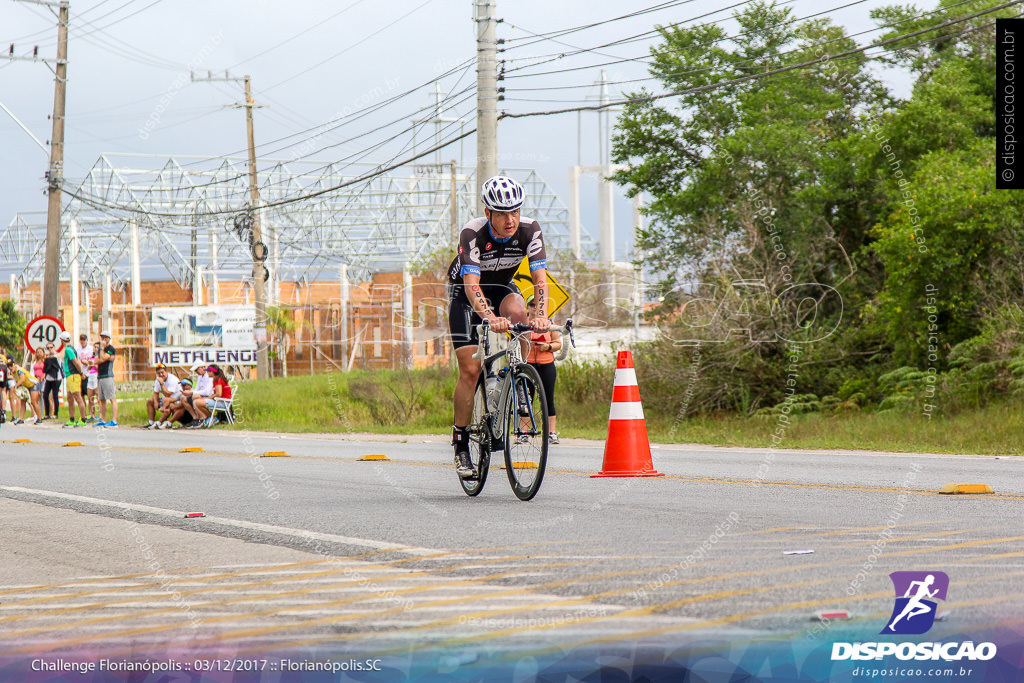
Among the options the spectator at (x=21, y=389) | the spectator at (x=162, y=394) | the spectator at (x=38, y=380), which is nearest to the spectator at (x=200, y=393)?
the spectator at (x=162, y=394)

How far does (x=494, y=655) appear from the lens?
3.51 m

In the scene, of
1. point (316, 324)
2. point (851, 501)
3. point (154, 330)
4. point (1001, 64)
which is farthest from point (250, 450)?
point (316, 324)

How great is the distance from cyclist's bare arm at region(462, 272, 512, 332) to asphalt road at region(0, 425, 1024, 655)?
1.22 m

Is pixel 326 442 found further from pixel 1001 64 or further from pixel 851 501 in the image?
pixel 1001 64

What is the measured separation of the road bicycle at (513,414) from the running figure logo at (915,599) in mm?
3119

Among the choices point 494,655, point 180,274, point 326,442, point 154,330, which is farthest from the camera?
point 180,274

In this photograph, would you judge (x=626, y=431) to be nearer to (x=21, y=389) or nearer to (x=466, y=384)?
(x=466, y=384)

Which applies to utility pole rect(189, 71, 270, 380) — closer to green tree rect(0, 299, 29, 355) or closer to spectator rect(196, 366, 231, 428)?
spectator rect(196, 366, 231, 428)

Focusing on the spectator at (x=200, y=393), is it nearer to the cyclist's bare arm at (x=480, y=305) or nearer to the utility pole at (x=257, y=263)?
the utility pole at (x=257, y=263)

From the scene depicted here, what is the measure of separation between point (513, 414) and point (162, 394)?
19.6 meters

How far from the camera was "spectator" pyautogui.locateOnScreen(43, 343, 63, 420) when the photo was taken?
27875 millimetres

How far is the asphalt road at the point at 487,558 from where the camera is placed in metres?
3.91

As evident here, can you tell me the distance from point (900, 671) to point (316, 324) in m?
67.6

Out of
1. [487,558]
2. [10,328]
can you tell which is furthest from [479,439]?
[10,328]
